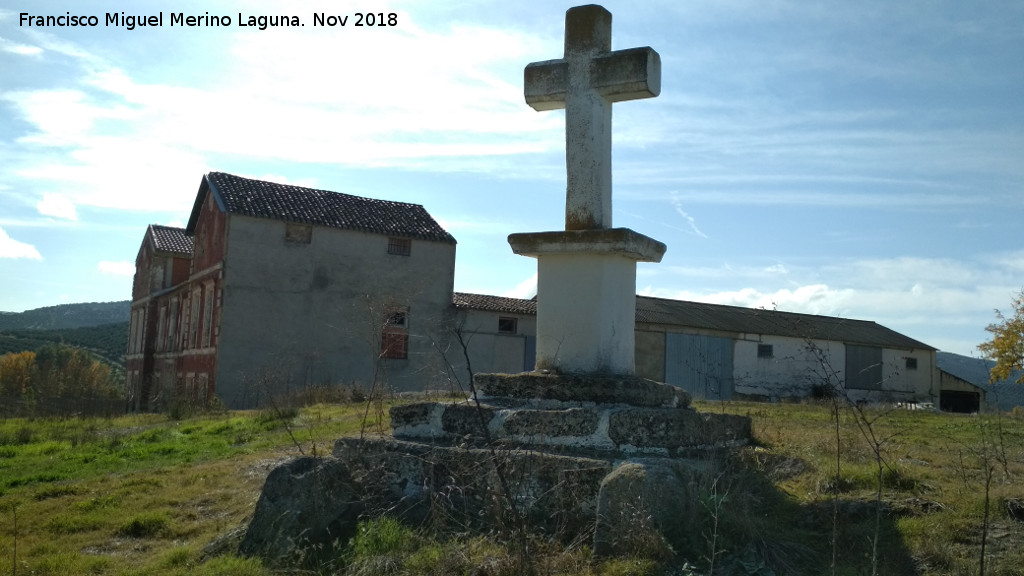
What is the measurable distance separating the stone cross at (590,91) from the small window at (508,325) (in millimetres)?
20085

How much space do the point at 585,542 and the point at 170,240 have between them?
105 ft

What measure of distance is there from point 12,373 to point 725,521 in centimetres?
3881

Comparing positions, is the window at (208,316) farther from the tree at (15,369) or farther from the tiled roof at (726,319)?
the tree at (15,369)

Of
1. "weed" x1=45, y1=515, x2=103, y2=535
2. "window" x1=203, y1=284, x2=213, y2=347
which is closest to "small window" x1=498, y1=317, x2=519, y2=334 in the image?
"window" x1=203, y1=284, x2=213, y2=347

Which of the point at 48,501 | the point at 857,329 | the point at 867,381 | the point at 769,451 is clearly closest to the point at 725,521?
the point at 769,451

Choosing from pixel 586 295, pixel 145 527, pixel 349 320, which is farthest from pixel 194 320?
pixel 586 295

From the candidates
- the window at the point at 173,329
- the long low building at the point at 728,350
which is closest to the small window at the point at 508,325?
the long low building at the point at 728,350

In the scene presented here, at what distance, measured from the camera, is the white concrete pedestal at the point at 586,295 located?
621 centimetres

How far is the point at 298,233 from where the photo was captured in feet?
79.2

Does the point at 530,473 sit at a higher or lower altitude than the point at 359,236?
lower

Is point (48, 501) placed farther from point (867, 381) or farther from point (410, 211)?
point (867, 381)

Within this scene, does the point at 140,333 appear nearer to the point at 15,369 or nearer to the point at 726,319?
the point at 15,369

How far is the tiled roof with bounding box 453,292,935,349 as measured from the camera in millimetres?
27094

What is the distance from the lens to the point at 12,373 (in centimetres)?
3581
